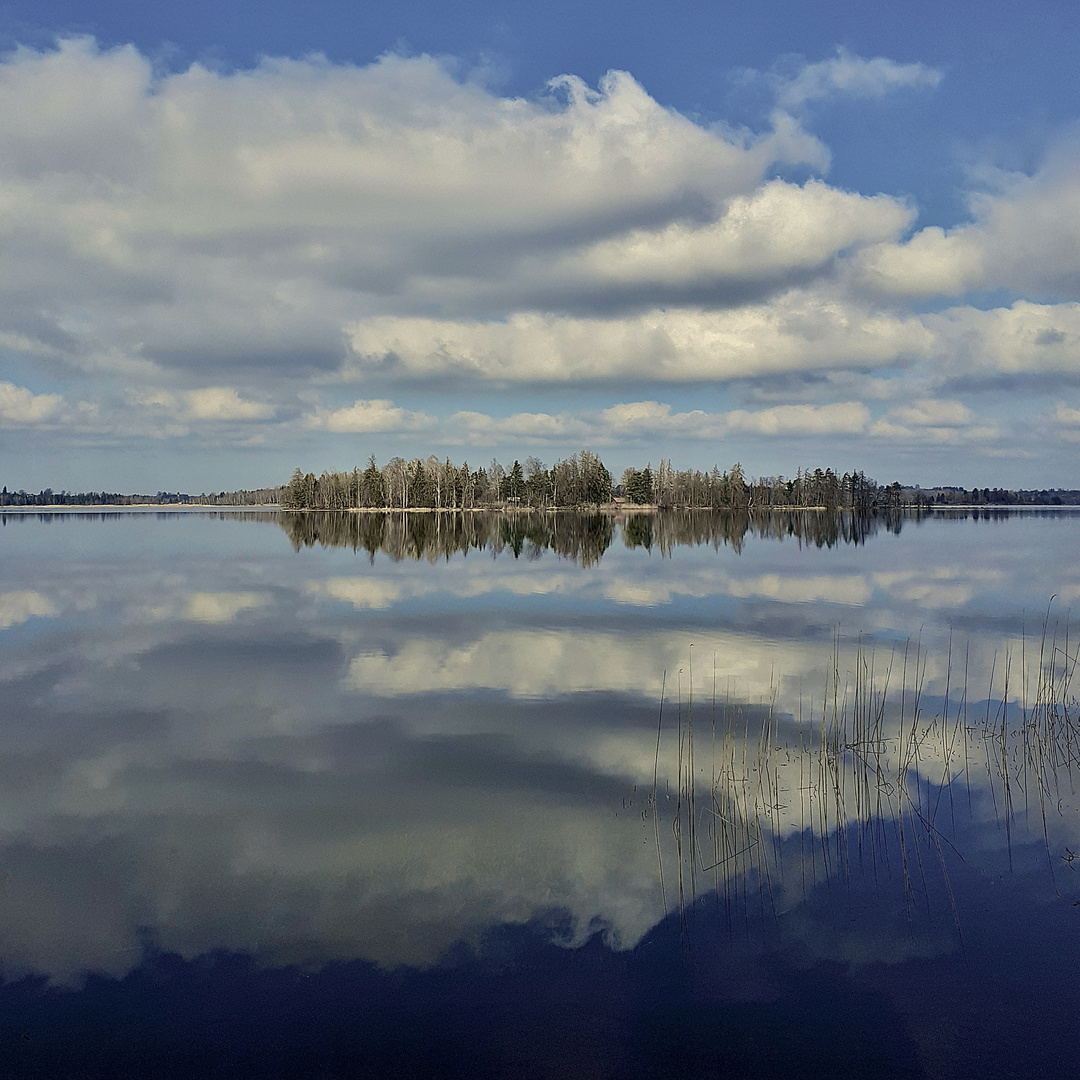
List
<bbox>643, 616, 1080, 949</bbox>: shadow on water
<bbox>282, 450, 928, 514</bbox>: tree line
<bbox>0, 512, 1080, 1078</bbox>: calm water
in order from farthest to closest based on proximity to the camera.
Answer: <bbox>282, 450, 928, 514</bbox>: tree line
<bbox>643, 616, 1080, 949</bbox>: shadow on water
<bbox>0, 512, 1080, 1078</bbox>: calm water

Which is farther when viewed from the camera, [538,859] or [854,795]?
[854,795]

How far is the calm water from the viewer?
6000mm

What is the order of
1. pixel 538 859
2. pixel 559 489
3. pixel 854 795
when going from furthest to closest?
pixel 559 489 < pixel 854 795 < pixel 538 859

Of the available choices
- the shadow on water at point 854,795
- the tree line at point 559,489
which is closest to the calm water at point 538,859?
the shadow on water at point 854,795

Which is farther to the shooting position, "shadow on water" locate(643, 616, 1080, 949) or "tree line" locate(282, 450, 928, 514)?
"tree line" locate(282, 450, 928, 514)

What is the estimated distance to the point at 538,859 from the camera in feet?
28.2

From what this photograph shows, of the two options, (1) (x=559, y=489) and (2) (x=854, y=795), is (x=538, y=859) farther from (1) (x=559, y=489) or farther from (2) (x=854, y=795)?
(1) (x=559, y=489)

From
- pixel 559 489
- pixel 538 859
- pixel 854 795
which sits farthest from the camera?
pixel 559 489

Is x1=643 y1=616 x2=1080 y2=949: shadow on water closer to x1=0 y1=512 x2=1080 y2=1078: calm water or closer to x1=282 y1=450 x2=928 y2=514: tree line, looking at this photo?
x1=0 y1=512 x2=1080 y2=1078: calm water

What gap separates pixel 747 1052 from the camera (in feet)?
19.1

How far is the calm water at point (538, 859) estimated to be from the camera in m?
6.00

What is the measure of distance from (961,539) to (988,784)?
58.7 m

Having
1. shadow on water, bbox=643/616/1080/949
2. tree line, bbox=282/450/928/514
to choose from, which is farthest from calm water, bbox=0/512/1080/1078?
tree line, bbox=282/450/928/514

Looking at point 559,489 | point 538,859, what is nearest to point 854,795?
point 538,859
